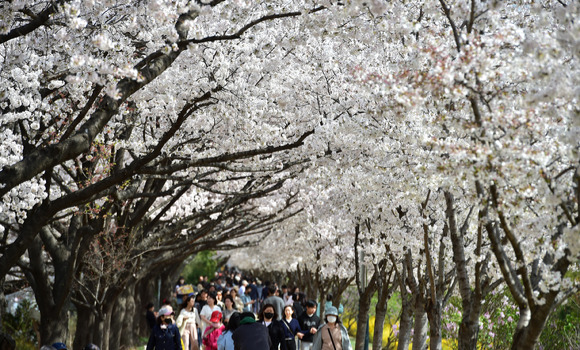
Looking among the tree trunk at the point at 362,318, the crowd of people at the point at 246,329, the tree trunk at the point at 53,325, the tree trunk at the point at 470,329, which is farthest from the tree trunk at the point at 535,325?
the tree trunk at the point at 362,318

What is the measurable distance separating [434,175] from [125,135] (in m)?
7.54

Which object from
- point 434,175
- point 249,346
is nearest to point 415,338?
point 249,346

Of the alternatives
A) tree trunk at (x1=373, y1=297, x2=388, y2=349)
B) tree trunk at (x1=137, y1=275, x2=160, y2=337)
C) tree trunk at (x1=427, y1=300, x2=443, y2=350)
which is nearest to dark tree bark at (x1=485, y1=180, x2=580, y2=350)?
tree trunk at (x1=427, y1=300, x2=443, y2=350)

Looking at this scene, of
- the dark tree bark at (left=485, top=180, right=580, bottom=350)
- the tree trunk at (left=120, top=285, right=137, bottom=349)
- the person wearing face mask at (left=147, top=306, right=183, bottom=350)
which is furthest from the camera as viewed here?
the tree trunk at (left=120, top=285, right=137, bottom=349)

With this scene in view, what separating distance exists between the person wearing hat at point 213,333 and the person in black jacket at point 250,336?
4.43 m

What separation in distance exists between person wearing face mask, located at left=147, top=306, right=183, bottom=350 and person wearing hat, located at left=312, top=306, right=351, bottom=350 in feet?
7.47

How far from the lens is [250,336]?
9906 mm

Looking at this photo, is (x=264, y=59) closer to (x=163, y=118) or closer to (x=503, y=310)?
(x=163, y=118)

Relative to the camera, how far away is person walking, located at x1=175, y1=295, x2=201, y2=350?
46.9ft

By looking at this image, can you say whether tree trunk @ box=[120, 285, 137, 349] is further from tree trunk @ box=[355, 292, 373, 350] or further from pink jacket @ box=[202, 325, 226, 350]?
tree trunk @ box=[355, 292, 373, 350]

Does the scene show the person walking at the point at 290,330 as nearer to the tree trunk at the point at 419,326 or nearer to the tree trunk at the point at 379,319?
the tree trunk at the point at 419,326

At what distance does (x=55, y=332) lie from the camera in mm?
12016

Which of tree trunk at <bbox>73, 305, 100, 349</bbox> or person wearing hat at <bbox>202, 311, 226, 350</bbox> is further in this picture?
tree trunk at <bbox>73, 305, 100, 349</bbox>

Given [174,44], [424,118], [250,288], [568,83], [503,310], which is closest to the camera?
[568,83]
